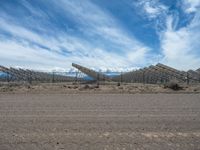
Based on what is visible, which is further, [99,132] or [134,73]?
[134,73]

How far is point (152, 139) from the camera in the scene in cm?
732

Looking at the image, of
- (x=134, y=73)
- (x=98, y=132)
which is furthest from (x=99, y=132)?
(x=134, y=73)

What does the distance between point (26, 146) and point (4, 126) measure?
280 centimetres

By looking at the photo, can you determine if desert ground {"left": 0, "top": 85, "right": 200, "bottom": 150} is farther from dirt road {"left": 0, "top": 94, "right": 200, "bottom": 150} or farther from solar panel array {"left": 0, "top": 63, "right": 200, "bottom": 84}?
solar panel array {"left": 0, "top": 63, "right": 200, "bottom": 84}

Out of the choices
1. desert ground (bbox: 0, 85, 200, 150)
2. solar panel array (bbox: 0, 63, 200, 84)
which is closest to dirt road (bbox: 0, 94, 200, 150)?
desert ground (bbox: 0, 85, 200, 150)

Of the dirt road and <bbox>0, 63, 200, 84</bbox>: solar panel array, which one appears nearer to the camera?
the dirt road

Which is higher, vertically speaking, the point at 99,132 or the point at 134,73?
the point at 134,73

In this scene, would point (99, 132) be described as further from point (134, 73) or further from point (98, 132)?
point (134, 73)

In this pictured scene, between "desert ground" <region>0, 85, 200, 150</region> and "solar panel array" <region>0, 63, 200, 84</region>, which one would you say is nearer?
"desert ground" <region>0, 85, 200, 150</region>

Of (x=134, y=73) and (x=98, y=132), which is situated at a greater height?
(x=134, y=73)

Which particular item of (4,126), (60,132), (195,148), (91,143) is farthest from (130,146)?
(4,126)

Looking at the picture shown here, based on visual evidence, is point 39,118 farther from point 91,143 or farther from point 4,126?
point 91,143

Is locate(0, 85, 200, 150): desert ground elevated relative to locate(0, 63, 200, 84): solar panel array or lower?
lower

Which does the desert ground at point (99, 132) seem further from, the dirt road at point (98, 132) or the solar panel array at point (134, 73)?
the solar panel array at point (134, 73)
